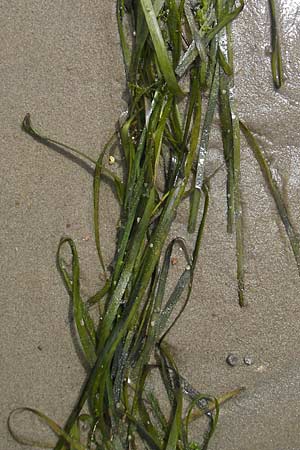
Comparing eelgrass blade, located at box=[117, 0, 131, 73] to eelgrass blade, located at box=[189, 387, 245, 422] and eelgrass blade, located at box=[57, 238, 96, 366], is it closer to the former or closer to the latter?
eelgrass blade, located at box=[57, 238, 96, 366]

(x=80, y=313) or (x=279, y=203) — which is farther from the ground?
(x=279, y=203)

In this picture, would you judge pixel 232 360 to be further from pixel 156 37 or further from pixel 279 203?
pixel 156 37

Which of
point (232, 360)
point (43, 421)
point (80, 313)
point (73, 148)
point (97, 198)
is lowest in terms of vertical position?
point (43, 421)

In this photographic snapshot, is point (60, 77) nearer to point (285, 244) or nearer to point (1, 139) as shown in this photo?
point (1, 139)

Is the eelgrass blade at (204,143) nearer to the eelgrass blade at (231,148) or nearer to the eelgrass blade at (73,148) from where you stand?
the eelgrass blade at (231,148)

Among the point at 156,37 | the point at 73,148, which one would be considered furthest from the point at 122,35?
the point at 73,148

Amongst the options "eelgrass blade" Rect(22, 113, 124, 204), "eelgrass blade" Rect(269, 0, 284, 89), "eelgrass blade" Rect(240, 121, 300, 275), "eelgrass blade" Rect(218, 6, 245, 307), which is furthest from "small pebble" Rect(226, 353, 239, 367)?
"eelgrass blade" Rect(269, 0, 284, 89)

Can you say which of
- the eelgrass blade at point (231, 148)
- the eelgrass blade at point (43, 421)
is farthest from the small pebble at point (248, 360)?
the eelgrass blade at point (43, 421)
